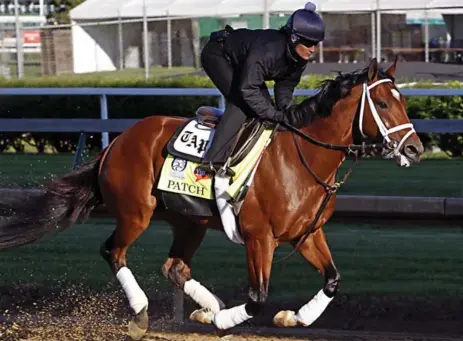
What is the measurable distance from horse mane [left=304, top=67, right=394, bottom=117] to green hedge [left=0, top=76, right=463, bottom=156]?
7.92 metres

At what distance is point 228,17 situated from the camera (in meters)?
17.6

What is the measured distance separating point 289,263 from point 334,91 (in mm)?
2866

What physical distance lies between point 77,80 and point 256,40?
1177cm

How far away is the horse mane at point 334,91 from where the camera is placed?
569cm

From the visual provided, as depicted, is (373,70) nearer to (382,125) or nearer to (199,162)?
(382,125)

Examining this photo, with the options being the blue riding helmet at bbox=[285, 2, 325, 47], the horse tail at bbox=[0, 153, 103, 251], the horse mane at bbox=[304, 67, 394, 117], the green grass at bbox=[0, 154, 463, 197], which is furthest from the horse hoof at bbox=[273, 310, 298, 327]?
the green grass at bbox=[0, 154, 463, 197]

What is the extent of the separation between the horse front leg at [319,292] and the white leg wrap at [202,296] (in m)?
0.42

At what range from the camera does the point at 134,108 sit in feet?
48.0

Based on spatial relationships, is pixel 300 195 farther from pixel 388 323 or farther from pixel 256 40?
pixel 388 323

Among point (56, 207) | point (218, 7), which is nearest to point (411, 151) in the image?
point (56, 207)

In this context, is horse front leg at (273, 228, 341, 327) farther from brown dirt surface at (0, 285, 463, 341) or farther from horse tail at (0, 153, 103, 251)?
horse tail at (0, 153, 103, 251)

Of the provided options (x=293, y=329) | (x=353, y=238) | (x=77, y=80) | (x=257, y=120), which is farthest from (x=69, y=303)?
(x=77, y=80)

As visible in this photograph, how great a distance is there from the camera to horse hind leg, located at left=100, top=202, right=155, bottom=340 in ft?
20.3

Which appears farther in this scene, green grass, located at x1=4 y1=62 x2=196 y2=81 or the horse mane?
green grass, located at x1=4 y1=62 x2=196 y2=81
